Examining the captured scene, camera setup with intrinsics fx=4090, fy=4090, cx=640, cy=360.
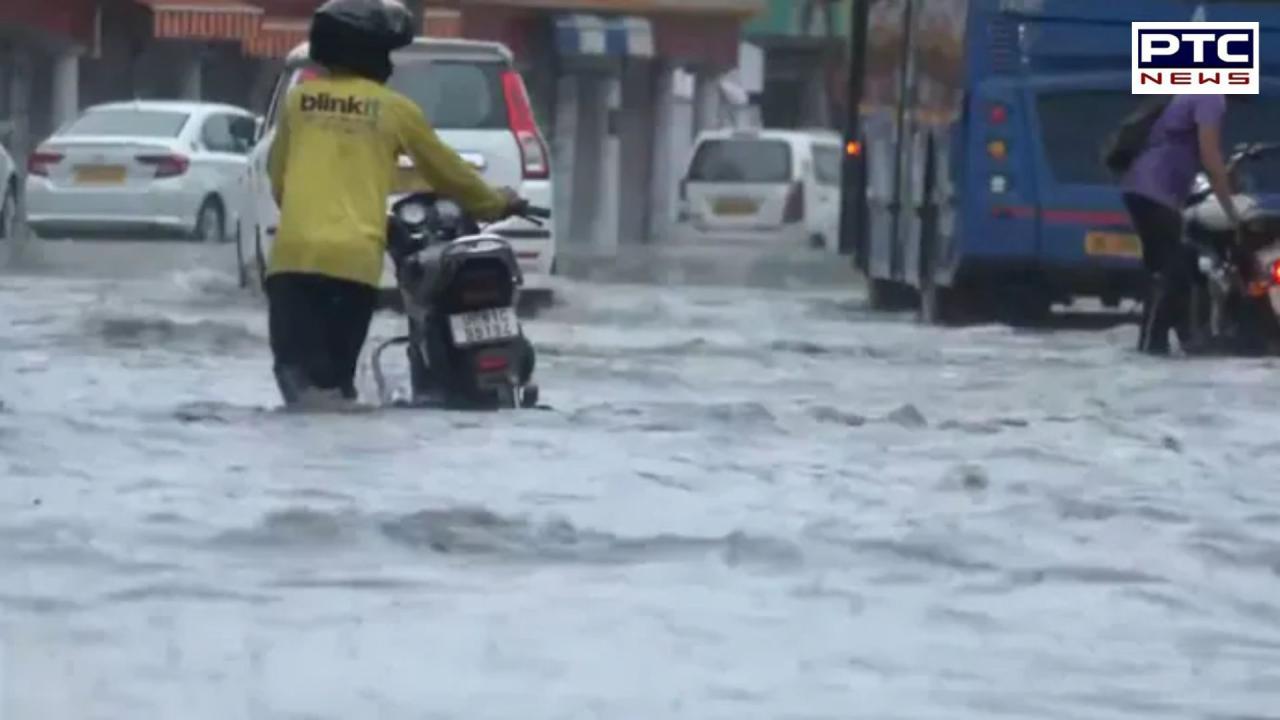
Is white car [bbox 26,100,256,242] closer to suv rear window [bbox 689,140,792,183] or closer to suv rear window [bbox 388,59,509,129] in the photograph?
suv rear window [bbox 689,140,792,183]

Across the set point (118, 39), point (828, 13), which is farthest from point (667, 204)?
point (828, 13)

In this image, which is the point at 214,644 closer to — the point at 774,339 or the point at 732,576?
the point at 732,576

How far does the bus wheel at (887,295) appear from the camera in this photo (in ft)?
87.9

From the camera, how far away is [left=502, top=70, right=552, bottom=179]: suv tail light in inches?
848

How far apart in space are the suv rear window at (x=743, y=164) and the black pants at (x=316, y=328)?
31885 mm

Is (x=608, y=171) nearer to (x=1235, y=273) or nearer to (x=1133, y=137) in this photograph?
(x=1133, y=137)

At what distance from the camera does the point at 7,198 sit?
3428 centimetres

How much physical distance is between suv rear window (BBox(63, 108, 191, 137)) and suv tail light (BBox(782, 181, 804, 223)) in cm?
1009

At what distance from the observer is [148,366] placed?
53.2 feet

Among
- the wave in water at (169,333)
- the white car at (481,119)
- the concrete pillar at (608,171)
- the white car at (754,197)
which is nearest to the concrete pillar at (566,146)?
the concrete pillar at (608,171)

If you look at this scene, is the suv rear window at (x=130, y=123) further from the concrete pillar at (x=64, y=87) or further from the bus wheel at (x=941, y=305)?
the bus wheel at (x=941, y=305)

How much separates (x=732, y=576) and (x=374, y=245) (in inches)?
147

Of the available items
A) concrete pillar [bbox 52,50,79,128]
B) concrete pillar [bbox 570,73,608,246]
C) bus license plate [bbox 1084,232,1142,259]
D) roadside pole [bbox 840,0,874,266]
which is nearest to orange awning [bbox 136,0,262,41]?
concrete pillar [bbox 52,50,79,128]

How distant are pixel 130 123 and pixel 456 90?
1461 cm
